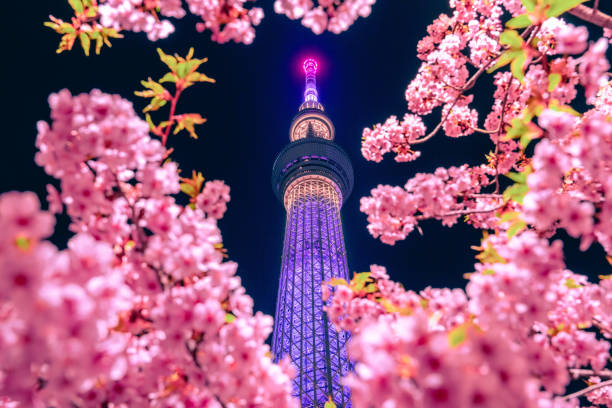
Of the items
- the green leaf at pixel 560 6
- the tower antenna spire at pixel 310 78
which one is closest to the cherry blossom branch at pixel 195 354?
the green leaf at pixel 560 6

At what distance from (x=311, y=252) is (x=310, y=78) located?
91.9ft

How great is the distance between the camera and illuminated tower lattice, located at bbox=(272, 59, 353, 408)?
81.8ft

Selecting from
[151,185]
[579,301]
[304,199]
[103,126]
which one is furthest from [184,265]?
[304,199]

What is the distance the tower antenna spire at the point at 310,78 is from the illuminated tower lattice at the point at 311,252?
633 millimetres

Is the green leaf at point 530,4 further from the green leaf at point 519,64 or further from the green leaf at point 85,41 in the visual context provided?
the green leaf at point 85,41

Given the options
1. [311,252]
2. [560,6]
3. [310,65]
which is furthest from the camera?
[310,65]

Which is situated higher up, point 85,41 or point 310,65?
point 310,65

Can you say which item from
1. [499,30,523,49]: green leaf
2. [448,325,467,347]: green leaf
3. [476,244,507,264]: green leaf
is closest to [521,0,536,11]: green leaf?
[499,30,523,49]: green leaf

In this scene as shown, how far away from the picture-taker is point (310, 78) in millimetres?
47656

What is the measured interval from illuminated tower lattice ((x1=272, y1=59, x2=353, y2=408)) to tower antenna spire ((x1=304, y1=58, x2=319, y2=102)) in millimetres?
633

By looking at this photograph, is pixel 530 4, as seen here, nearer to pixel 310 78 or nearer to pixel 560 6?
pixel 560 6

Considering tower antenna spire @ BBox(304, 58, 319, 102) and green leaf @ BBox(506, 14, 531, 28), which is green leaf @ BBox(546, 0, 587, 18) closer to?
green leaf @ BBox(506, 14, 531, 28)

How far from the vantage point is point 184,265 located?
183cm

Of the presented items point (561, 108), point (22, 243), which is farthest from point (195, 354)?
point (561, 108)
